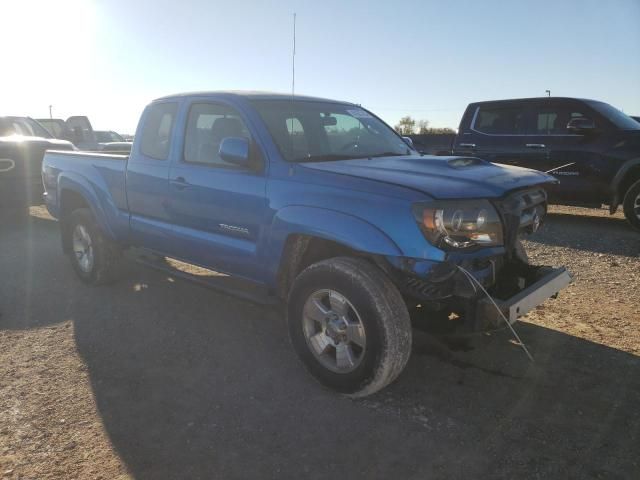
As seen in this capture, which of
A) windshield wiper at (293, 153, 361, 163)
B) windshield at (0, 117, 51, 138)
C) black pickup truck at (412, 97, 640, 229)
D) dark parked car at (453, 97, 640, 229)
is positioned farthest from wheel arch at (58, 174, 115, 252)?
dark parked car at (453, 97, 640, 229)

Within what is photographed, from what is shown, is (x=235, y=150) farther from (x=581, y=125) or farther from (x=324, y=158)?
(x=581, y=125)

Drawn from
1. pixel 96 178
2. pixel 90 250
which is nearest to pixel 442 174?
pixel 96 178

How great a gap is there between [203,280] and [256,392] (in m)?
1.18

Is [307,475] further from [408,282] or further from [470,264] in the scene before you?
[470,264]

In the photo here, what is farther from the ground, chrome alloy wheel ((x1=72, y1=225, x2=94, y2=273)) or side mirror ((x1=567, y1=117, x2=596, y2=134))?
side mirror ((x1=567, y1=117, x2=596, y2=134))

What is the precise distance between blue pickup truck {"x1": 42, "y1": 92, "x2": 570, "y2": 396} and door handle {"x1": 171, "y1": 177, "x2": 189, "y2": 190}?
0.05 feet

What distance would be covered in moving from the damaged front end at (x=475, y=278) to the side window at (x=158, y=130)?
2557 mm

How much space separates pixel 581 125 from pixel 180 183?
655 centimetres

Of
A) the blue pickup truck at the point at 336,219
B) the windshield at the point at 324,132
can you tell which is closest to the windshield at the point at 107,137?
the blue pickup truck at the point at 336,219

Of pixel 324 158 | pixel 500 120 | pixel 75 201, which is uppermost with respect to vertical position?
pixel 500 120

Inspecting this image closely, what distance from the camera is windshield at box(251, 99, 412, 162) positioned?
378cm

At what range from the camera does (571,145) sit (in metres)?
8.29

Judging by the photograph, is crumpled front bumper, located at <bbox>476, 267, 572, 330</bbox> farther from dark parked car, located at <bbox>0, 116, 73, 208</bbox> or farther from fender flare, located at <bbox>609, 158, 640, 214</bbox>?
dark parked car, located at <bbox>0, 116, 73, 208</bbox>

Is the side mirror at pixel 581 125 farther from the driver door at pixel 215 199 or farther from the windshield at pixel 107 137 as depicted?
the windshield at pixel 107 137
